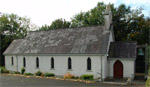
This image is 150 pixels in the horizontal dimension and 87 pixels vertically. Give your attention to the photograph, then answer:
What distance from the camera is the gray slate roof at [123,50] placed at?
19.7 m

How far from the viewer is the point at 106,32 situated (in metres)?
21.3

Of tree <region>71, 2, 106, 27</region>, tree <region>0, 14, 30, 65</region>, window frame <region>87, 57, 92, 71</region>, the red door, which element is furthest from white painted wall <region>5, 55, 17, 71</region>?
tree <region>71, 2, 106, 27</region>

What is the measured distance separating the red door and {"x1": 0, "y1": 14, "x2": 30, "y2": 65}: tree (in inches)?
1274

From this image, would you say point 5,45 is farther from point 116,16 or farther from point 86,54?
point 116,16

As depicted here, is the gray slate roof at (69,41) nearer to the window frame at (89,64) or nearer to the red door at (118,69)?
the window frame at (89,64)

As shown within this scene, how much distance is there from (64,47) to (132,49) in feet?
35.9

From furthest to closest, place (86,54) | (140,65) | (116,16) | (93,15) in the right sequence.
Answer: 1. (93,15)
2. (116,16)
3. (140,65)
4. (86,54)

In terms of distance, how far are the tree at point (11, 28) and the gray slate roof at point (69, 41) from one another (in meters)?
15.0

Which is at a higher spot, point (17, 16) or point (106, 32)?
point (17, 16)

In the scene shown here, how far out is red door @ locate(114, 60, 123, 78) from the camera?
65.8ft

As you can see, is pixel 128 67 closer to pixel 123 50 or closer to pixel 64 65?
pixel 123 50

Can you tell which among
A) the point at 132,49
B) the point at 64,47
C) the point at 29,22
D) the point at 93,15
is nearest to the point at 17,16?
the point at 29,22

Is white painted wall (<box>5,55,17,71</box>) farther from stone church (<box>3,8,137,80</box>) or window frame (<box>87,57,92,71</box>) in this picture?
window frame (<box>87,57,92,71</box>)

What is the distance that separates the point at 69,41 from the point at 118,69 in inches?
370
